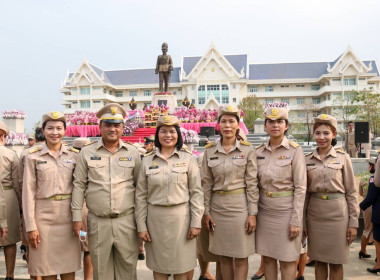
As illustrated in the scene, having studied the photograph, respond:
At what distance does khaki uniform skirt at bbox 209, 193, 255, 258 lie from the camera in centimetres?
308

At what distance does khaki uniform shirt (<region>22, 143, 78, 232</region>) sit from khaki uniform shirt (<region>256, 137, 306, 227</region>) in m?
1.92

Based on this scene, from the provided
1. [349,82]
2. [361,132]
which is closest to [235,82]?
[349,82]

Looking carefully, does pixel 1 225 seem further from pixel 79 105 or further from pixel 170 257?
pixel 79 105

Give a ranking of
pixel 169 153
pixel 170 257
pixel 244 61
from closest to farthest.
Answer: pixel 170 257 < pixel 169 153 < pixel 244 61

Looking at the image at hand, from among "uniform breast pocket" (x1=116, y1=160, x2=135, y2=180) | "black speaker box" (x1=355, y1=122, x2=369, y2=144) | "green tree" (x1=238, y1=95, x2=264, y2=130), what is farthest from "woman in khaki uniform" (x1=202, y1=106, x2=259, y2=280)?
"green tree" (x1=238, y1=95, x2=264, y2=130)

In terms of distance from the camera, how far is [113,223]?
2898 millimetres

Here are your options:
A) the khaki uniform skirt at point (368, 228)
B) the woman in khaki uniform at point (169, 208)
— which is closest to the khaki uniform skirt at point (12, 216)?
the woman in khaki uniform at point (169, 208)

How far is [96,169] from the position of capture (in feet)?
9.70

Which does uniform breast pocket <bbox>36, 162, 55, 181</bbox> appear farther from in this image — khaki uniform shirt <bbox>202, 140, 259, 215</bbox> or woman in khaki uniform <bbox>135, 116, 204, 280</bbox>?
khaki uniform shirt <bbox>202, 140, 259, 215</bbox>

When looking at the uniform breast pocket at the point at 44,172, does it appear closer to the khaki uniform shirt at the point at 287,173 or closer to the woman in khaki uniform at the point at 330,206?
the khaki uniform shirt at the point at 287,173

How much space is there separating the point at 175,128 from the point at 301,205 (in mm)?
1411

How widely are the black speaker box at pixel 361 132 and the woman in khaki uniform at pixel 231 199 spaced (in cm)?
877

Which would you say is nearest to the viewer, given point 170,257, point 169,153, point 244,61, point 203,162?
point 170,257

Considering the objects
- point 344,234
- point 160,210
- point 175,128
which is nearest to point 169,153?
point 175,128
